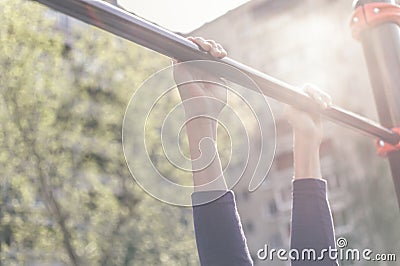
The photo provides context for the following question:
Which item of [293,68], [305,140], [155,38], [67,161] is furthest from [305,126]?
[293,68]

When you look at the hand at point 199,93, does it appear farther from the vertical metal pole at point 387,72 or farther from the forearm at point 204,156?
the vertical metal pole at point 387,72

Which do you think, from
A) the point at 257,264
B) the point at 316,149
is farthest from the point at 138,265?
the point at 257,264

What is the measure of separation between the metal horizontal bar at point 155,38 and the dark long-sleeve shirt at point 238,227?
0.11m

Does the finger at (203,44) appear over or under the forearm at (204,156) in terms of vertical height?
over

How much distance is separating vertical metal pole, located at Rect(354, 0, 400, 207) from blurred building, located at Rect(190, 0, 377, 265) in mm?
8980

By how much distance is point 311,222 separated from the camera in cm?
74

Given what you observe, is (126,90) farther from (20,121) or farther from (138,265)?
(138,265)

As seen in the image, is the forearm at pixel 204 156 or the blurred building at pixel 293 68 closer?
the forearm at pixel 204 156

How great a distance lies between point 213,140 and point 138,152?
107 millimetres

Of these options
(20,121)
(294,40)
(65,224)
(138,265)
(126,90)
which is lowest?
(138,265)

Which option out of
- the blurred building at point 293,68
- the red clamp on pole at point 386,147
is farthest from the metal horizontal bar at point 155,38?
the blurred building at point 293,68

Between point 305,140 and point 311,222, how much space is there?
0.12 metres

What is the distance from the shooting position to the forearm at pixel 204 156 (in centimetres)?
68

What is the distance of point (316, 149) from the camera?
81 centimetres
